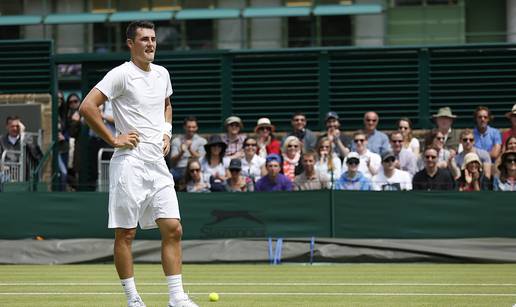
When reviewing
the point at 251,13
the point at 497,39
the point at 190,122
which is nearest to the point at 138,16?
the point at 251,13

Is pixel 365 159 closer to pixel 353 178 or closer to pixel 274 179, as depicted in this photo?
pixel 353 178

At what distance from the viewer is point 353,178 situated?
17219 mm

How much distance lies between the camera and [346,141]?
1872 centimetres

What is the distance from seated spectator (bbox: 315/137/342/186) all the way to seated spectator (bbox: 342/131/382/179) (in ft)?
0.38

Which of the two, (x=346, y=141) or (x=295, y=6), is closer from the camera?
(x=346, y=141)

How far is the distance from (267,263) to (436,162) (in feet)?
10.2

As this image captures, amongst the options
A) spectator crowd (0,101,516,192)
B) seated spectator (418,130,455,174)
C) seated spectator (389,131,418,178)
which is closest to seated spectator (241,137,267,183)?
spectator crowd (0,101,516,192)

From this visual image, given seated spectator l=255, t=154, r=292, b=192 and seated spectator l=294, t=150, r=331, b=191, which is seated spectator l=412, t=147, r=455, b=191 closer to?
seated spectator l=294, t=150, r=331, b=191

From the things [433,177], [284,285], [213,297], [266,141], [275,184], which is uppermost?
[266,141]

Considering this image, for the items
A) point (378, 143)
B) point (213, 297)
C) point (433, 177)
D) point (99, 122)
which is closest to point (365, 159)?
point (378, 143)

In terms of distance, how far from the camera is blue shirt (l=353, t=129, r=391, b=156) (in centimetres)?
1845

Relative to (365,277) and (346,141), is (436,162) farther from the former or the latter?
(365,277)

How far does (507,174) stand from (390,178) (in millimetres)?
1740

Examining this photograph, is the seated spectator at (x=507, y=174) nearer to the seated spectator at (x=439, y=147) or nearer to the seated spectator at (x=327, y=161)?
the seated spectator at (x=439, y=147)
